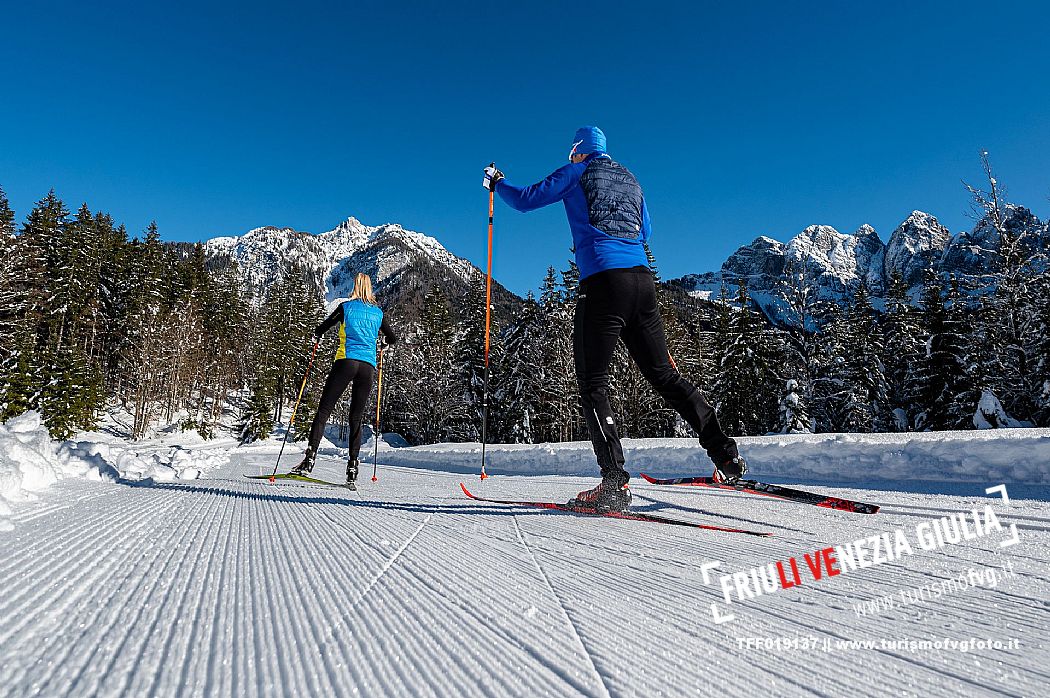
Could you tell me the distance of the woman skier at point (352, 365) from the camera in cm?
500

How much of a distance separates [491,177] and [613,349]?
148 cm

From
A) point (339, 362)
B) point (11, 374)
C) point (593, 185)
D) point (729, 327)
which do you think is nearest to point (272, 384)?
point (11, 374)

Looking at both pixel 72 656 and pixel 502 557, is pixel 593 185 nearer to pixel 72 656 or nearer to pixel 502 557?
pixel 502 557

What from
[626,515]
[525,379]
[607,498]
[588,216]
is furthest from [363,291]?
[525,379]

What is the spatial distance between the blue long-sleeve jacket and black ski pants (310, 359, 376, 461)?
108 inches

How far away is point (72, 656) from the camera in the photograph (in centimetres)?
90

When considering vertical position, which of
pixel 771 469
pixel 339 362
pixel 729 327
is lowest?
pixel 771 469

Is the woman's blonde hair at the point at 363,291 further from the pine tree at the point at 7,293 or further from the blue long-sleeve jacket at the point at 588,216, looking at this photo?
the pine tree at the point at 7,293

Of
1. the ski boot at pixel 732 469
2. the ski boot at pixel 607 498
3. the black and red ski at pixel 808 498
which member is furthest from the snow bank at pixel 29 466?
the black and red ski at pixel 808 498

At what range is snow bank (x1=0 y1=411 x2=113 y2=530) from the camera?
8.42ft

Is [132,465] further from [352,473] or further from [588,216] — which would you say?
[588,216]

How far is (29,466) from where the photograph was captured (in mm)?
3059

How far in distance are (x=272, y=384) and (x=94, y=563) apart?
43.4m

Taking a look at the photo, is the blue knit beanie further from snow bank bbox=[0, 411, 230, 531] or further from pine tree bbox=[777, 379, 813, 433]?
pine tree bbox=[777, 379, 813, 433]
